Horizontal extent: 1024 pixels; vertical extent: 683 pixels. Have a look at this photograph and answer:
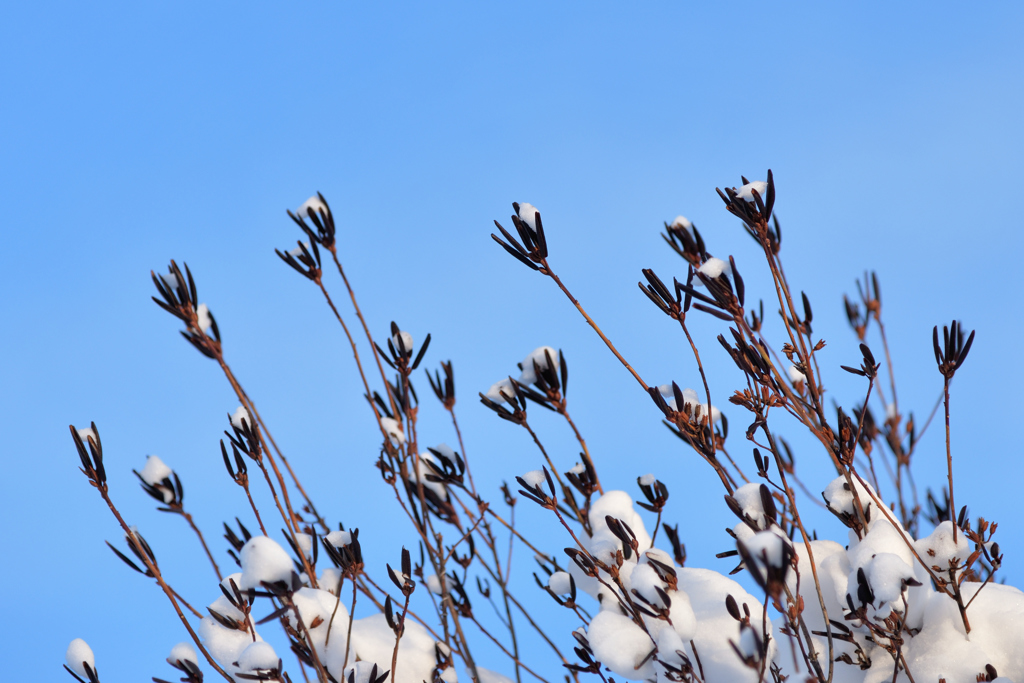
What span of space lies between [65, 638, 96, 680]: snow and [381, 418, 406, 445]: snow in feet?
3.83

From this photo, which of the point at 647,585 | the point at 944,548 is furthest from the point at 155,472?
the point at 944,548

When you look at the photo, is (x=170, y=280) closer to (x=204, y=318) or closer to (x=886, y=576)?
(x=204, y=318)

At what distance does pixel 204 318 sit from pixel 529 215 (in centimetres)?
106

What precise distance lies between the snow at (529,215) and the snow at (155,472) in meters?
1.52

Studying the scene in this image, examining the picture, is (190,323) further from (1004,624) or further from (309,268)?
(1004,624)

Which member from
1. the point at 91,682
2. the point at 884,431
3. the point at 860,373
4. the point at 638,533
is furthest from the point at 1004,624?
the point at 91,682

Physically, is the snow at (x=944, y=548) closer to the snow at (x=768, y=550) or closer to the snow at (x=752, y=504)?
the snow at (x=752, y=504)

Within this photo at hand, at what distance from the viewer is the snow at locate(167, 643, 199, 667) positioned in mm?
1960

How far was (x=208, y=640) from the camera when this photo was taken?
6.59 feet

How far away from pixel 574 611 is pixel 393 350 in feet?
3.68

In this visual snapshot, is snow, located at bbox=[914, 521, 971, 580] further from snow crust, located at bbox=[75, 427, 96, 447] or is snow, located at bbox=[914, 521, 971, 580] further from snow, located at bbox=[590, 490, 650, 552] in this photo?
snow crust, located at bbox=[75, 427, 96, 447]

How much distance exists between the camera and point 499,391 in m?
2.23

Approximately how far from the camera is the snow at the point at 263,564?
4.46 feet

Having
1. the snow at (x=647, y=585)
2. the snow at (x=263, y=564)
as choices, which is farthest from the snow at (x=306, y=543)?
the snow at (x=647, y=585)
